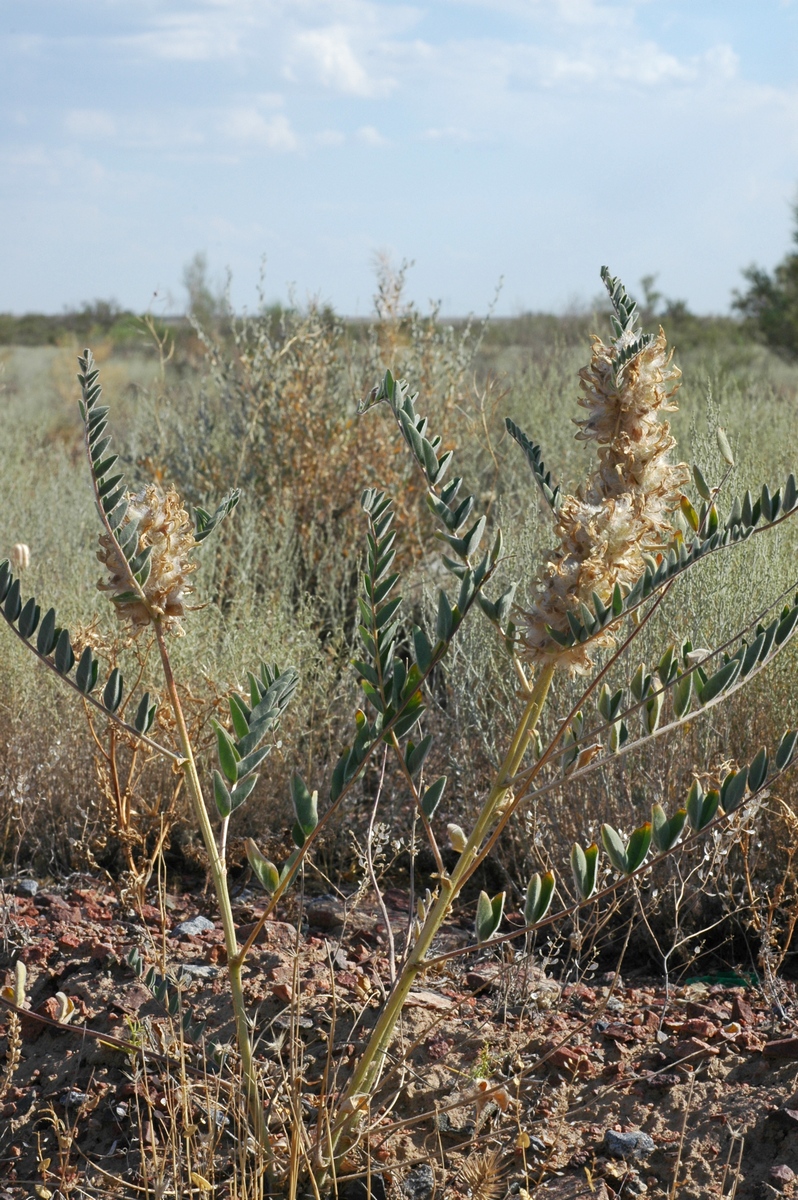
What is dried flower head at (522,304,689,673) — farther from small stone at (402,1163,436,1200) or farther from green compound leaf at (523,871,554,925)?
small stone at (402,1163,436,1200)

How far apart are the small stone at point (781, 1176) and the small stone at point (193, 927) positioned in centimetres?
133

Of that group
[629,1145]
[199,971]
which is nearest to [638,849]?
[629,1145]

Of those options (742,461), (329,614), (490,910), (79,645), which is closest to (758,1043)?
(490,910)

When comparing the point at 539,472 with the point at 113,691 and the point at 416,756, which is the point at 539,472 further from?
the point at 113,691

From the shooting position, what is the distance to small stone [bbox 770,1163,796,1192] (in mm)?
1759

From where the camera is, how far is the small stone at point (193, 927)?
2545 mm

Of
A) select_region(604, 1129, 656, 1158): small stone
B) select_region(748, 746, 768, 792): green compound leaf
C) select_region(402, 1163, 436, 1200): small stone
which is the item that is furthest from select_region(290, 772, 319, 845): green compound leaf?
select_region(604, 1129, 656, 1158): small stone

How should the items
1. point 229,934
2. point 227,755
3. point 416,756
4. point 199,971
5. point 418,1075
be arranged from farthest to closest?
point 199,971 < point 418,1075 < point 229,934 < point 416,756 < point 227,755

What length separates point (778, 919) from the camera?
2629mm

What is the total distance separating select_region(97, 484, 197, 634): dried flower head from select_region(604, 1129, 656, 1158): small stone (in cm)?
117

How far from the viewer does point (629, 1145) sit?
1.84 m

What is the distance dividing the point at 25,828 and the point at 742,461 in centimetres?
270

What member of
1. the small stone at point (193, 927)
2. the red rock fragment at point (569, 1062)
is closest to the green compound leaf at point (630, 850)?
the red rock fragment at point (569, 1062)

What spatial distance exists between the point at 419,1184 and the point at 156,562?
3.65 ft
